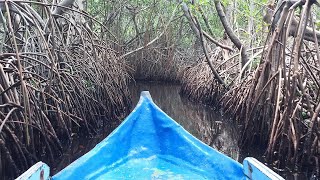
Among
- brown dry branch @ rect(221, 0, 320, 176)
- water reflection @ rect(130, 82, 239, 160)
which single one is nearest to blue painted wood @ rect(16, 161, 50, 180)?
brown dry branch @ rect(221, 0, 320, 176)

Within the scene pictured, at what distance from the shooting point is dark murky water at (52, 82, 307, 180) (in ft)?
17.2

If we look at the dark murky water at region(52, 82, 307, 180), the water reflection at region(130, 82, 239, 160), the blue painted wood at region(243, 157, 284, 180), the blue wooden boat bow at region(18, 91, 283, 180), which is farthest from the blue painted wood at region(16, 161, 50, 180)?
the water reflection at region(130, 82, 239, 160)

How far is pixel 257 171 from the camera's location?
2.89m

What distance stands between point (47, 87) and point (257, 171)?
2.92 meters

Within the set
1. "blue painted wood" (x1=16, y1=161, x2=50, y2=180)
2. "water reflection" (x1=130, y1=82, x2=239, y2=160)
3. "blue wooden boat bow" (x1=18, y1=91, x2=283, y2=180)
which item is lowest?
"water reflection" (x1=130, y1=82, x2=239, y2=160)

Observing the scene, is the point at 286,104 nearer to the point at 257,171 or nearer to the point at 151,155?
the point at 151,155

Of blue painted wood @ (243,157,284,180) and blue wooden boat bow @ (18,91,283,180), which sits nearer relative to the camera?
blue painted wood @ (243,157,284,180)

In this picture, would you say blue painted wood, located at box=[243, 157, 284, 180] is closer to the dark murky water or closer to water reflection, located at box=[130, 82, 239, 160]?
the dark murky water

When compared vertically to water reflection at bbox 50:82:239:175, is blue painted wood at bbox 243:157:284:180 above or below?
above

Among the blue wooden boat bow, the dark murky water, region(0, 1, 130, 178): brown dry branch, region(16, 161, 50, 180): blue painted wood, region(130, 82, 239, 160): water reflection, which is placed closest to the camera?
region(16, 161, 50, 180): blue painted wood

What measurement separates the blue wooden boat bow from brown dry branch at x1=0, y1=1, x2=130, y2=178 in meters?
0.78

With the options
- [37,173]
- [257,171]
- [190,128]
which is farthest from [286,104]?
[190,128]

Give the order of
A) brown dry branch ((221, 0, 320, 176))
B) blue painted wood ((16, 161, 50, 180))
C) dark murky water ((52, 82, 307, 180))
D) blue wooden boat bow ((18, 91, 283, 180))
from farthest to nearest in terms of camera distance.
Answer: dark murky water ((52, 82, 307, 180)) → brown dry branch ((221, 0, 320, 176)) → blue wooden boat bow ((18, 91, 283, 180)) → blue painted wood ((16, 161, 50, 180))

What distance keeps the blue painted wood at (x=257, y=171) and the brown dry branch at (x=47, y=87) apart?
1.94 metres
